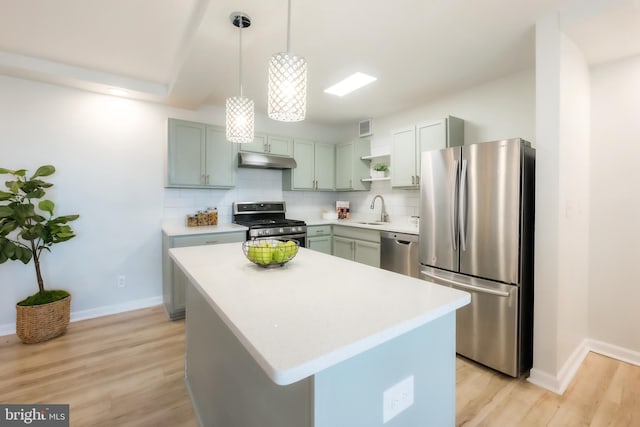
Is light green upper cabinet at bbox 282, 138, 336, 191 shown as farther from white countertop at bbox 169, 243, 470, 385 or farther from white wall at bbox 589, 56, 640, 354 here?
white wall at bbox 589, 56, 640, 354

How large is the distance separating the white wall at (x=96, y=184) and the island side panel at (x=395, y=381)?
3.34 meters

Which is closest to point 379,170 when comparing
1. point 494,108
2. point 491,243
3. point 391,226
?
point 391,226

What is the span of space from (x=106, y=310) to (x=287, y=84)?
338cm

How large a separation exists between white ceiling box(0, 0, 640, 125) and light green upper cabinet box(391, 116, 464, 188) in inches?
17.1

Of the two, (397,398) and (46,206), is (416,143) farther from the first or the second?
(46,206)

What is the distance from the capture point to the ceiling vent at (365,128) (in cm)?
432

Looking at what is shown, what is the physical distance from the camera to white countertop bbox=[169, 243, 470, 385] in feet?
2.27

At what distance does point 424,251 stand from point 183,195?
288cm

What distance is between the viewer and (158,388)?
6.48ft

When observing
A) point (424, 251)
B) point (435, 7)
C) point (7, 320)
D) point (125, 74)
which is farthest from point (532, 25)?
point (7, 320)

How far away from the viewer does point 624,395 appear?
6.17ft

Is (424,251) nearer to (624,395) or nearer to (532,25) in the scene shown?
(624,395)

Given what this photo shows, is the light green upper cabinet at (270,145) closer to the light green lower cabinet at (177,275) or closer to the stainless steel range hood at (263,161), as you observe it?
the stainless steel range hood at (263,161)

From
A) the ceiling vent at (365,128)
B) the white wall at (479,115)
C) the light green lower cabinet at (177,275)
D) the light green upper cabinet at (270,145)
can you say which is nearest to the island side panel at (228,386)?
the light green lower cabinet at (177,275)
